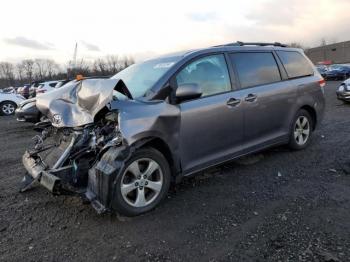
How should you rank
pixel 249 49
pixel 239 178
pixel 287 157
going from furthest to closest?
pixel 287 157 < pixel 249 49 < pixel 239 178

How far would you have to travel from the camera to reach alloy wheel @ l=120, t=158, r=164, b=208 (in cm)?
374

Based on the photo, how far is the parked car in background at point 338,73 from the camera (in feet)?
102

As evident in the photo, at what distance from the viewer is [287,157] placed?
5.75 meters

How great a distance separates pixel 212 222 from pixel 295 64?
141 inches

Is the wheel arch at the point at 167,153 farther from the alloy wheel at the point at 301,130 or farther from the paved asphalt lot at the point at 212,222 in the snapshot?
the alloy wheel at the point at 301,130

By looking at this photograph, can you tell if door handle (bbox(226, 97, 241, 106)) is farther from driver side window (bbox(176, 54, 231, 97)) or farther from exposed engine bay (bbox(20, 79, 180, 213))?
exposed engine bay (bbox(20, 79, 180, 213))

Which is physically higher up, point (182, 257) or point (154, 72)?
point (154, 72)

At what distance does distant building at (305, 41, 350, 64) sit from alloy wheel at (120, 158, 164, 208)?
78017mm

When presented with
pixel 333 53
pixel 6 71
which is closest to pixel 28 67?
pixel 6 71

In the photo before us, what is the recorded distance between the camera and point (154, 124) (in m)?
3.87

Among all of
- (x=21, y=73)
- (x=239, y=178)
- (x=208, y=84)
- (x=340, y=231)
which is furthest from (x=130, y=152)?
(x=21, y=73)

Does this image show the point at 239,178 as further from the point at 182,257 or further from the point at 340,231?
the point at 182,257

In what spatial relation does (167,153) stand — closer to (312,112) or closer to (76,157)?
(76,157)

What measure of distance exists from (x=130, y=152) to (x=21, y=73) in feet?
325
